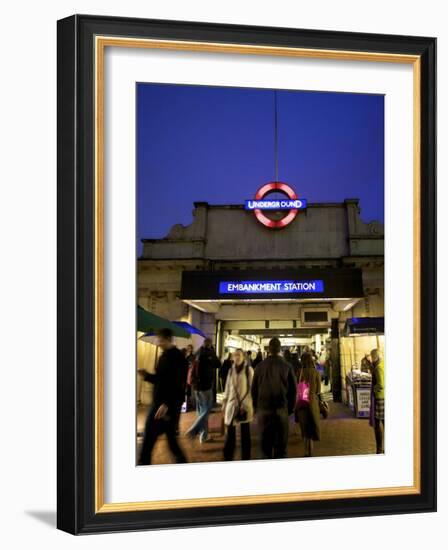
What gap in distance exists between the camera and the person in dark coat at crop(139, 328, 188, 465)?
25.4 ft

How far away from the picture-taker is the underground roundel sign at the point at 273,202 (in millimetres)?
8172

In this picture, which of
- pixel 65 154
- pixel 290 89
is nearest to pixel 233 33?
pixel 290 89

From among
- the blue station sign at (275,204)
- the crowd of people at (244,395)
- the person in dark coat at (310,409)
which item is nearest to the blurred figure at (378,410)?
the crowd of people at (244,395)

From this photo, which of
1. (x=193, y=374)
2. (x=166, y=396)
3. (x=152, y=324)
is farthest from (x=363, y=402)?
(x=152, y=324)

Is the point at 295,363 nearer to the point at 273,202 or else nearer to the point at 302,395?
the point at 302,395

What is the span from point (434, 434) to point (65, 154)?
15.0ft

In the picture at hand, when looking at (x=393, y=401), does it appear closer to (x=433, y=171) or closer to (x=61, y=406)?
(x=433, y=171)

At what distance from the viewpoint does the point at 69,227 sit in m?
7.50

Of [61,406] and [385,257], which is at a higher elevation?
[385,257]

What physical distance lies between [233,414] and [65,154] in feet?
9.86

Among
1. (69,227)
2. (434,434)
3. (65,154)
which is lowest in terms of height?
(434,434)

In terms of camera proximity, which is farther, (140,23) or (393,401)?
(393,401)

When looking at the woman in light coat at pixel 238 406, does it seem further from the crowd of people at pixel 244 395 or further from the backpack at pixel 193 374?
the backpack at pixel 193 374

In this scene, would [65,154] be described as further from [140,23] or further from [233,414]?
[233,414]
